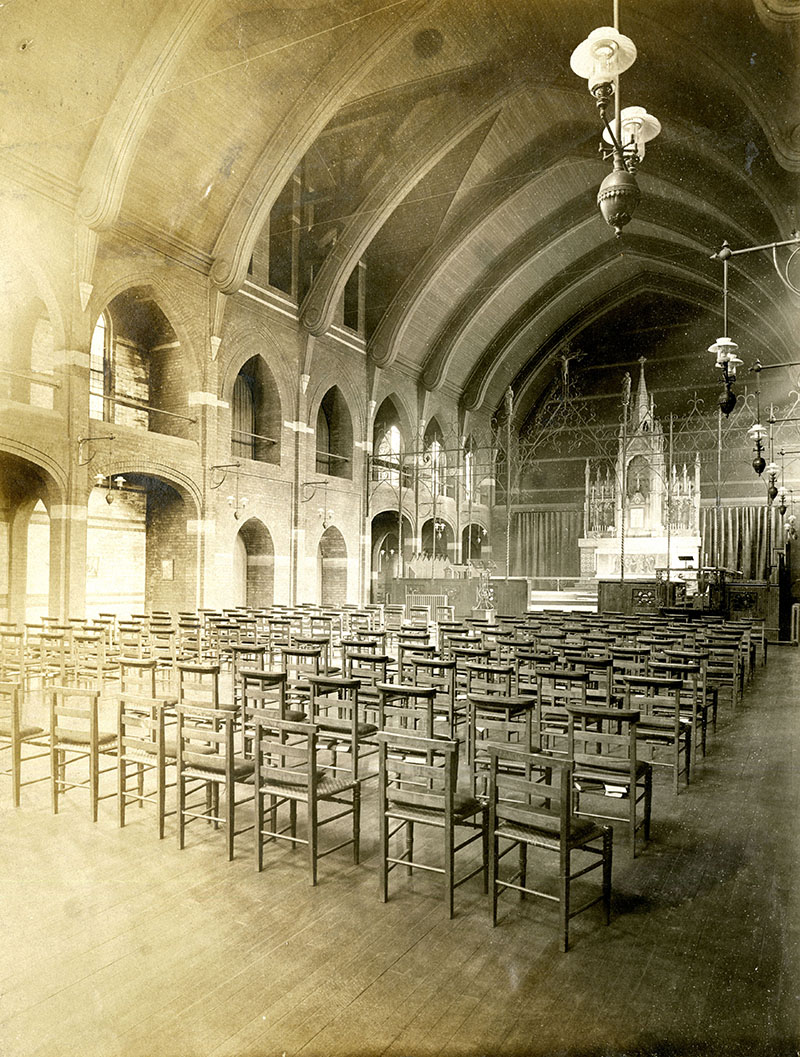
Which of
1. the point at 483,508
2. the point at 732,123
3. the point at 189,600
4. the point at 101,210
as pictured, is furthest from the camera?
the point at 483,508

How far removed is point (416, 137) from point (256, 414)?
310 inches

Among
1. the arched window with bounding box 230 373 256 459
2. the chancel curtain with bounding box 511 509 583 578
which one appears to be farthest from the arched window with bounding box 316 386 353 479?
the chancel curtain with bounding box 511 509 583 578

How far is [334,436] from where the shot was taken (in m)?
22.4

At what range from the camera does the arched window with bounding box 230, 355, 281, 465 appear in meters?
18.8

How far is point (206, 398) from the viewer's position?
16.3m

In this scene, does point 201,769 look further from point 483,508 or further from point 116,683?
point 483,508

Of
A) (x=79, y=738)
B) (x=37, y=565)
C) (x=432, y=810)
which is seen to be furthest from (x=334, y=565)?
(x=432, y=810)

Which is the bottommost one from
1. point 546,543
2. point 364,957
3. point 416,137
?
point 364,957

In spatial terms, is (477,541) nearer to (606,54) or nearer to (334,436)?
(334,436)

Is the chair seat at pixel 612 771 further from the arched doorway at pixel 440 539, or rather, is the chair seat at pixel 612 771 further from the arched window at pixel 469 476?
the arched doorway at pixel 440 539

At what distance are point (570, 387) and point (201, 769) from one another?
28298mm

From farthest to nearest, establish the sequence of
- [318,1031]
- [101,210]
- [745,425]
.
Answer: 1. [745,425]
2. [101,210]
3. [318,1031]

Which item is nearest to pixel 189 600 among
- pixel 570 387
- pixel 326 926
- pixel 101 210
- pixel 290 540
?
pixel 290 540

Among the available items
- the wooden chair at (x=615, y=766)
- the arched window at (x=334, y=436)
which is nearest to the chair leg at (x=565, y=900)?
the wooden chair at (x=615, y=766)
